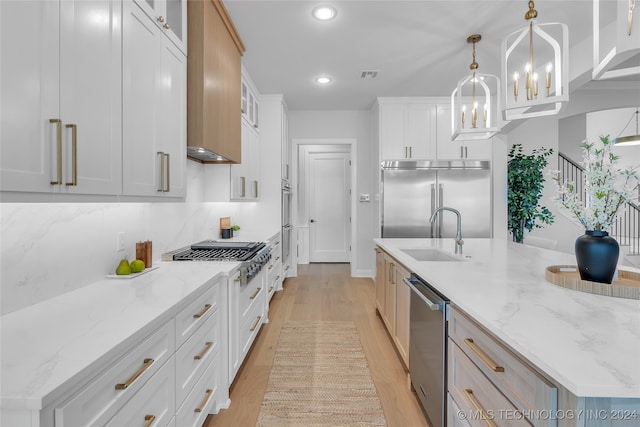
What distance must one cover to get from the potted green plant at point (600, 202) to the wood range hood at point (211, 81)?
204 centimetres

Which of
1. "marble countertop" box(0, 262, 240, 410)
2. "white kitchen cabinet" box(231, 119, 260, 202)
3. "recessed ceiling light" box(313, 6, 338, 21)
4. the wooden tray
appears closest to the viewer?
"marble countertop" box(0, 262, 240, 410)

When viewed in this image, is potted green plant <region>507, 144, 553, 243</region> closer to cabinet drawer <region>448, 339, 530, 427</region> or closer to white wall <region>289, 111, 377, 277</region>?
white wall <region>289, 111, 377, 277</region>

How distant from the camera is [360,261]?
17.9ft

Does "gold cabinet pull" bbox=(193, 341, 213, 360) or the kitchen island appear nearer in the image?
the kitchen island

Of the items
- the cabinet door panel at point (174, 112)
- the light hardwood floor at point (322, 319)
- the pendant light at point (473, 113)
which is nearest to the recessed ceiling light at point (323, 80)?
the pendant light at point (473, 113)

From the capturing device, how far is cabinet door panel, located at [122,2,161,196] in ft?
4.72

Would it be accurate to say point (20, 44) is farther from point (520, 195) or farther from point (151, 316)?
point (520, 195)

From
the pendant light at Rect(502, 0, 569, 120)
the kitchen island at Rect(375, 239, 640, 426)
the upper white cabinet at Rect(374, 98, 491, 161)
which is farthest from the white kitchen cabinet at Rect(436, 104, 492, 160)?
the kitchen island at Rect(375, 239, 640, 426)

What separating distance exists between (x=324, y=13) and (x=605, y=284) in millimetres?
2534

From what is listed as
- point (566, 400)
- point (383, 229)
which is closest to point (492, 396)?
point (566, 400)

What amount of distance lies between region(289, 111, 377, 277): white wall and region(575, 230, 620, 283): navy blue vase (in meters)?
Result: 4.04

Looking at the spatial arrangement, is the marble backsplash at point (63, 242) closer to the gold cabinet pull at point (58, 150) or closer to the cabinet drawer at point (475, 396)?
the gold cabinet pull at point (58, 150)

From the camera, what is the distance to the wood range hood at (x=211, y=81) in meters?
2.10

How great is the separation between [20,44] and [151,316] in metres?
0.92
